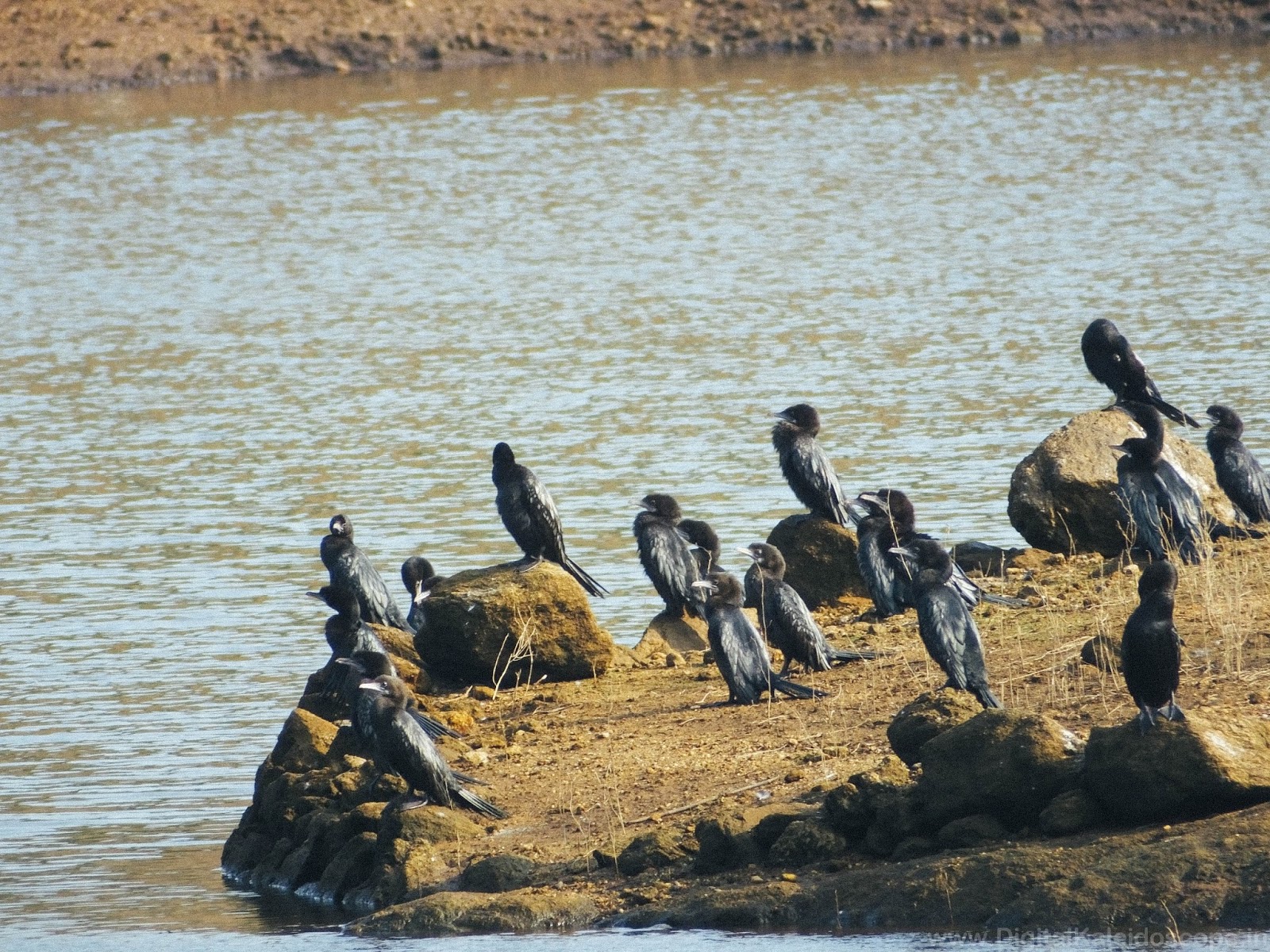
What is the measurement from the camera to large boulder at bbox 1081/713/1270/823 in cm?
872

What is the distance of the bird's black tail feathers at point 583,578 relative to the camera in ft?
46.3

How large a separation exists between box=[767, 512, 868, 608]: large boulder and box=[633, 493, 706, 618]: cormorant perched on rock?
0.84 metres

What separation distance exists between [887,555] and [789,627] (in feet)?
4.69

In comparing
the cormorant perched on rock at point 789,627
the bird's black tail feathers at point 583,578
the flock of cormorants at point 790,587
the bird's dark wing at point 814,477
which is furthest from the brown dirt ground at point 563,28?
the cormorant perched on rock at point 789,627

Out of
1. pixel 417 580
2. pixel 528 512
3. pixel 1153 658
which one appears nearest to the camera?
pixel 1153 658

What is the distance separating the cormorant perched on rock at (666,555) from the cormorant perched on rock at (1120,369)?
132 inches

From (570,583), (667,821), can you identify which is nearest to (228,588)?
(570,583)

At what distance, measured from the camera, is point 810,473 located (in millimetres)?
14375

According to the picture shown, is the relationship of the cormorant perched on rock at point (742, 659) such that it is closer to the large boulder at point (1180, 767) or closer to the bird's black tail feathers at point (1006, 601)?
the bird's black tail feathers at point (1006, 601)

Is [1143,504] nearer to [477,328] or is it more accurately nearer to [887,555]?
[887,555]

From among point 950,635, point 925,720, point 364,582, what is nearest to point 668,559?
point 364,582

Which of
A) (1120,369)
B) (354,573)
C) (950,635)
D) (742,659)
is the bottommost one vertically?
(742,659)

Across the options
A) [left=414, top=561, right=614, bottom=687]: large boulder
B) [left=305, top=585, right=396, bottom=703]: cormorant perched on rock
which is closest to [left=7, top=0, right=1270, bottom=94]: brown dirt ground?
[left=414, top=561, right=614, bottom=687]: large boulder

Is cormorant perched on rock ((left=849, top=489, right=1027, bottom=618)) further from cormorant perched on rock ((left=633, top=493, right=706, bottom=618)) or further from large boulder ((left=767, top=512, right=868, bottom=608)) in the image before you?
cormorant perched on rock ((left=633, top=493, right=706, bottom=618))
